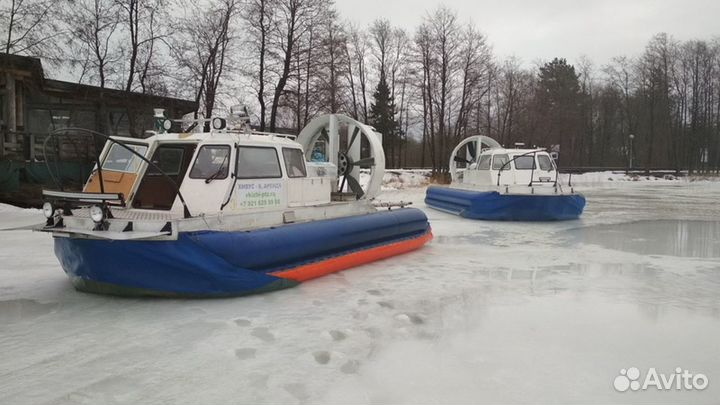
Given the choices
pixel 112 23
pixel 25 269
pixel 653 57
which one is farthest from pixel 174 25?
pixel 653 57


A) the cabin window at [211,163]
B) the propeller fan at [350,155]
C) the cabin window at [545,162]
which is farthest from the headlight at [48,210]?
the cabin window at [545,162]

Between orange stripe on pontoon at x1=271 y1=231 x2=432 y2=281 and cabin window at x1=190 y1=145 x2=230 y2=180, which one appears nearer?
cabin window at x1=190 y1=145 x2=230 y2=180

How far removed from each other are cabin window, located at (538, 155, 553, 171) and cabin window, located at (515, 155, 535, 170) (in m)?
0.22

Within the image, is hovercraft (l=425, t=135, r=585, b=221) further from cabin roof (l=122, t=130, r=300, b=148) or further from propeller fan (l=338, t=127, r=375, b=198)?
cabin roof (l=122, t=130, r=300, b=148)

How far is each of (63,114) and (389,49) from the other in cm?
2485

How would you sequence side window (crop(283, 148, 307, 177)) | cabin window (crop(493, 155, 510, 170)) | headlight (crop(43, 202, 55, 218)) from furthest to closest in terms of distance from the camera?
cabin window (crop(493, 155, 510, 170)) → side window (crop(283, 148, 307, 177)) → headlight (crop(43, 202, 55, 218))

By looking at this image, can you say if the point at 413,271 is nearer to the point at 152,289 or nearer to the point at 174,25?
the point at 152,289

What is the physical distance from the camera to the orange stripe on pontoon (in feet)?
20.9

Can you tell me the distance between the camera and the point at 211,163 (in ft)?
20.6

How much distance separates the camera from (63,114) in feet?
67.5

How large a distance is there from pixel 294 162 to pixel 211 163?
137cm

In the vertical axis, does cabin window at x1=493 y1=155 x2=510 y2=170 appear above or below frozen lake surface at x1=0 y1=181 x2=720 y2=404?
above

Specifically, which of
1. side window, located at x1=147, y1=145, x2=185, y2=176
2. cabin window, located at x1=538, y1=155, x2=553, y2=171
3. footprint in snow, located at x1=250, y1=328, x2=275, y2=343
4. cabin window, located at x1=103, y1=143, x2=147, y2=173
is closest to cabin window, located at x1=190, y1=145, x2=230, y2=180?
side window, located at x1=147, y1=145, x2=185, y2=176

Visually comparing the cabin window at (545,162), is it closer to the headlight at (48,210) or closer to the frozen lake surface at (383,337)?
the frozen lake surface at (383,337)
